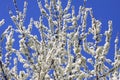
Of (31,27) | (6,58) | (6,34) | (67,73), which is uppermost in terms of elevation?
(31,27)

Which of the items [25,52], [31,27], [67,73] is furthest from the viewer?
[31,27]

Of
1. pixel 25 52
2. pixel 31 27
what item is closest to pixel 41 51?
pixel 25 52

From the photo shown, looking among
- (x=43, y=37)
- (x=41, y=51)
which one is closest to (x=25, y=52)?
(x=41, y=51)

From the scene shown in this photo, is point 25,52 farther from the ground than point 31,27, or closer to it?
closer to it

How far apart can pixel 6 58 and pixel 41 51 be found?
1.94 ft

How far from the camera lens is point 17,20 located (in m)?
7.55

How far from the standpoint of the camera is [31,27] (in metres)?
7.82

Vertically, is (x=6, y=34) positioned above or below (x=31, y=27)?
below

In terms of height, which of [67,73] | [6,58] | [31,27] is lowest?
[67,73]

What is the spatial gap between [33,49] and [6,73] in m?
0.72

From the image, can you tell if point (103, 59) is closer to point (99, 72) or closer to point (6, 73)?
point (99, 72)

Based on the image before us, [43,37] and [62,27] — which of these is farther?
[62,27]

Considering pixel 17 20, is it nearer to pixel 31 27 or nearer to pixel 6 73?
pixel 31 27

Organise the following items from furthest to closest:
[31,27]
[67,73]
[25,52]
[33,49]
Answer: [31,27] → [33,49] → [25,52] → [67,73]
